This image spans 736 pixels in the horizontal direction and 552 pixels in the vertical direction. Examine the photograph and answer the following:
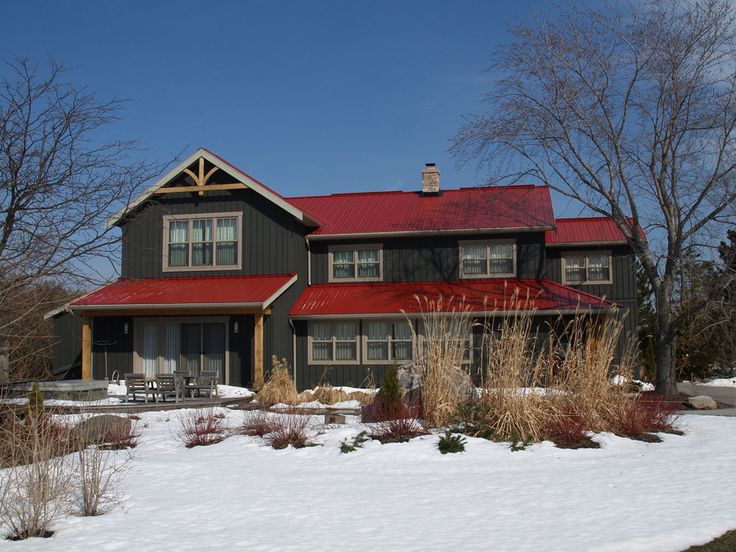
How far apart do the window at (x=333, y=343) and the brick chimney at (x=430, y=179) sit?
6774mm

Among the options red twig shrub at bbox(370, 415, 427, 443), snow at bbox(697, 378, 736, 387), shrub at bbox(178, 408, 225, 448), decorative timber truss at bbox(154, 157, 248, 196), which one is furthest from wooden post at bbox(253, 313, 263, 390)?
snow at bbox(697, 378, 736, 387)

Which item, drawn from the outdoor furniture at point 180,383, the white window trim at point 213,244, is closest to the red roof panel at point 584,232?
the white window trim at point 213,244

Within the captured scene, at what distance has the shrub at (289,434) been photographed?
10.7 meters

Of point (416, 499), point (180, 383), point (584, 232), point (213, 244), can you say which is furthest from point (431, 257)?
point (416, 499)

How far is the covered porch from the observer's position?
21.8 meters

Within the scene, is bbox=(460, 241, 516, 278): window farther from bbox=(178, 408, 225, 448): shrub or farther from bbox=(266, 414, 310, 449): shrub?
bbox=(266, 414, 310, 449): shrub

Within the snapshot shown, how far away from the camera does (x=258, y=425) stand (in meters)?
11.5

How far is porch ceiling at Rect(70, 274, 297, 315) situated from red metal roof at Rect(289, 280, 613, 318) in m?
1.28

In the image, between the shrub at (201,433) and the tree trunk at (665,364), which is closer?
the shrub at (201,433)

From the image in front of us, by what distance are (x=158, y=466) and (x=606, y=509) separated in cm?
531

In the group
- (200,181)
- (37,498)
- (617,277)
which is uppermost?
(200,181)

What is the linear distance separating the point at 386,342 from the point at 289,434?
12070mm

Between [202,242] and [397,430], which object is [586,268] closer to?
[202,242]

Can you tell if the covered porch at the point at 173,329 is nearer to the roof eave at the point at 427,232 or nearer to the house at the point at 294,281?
the house at the point at 294,281
